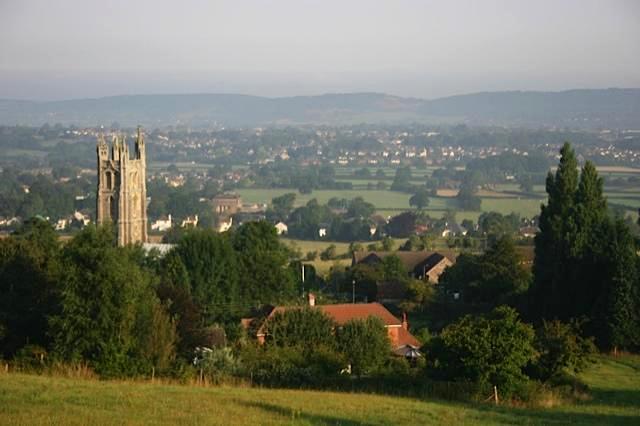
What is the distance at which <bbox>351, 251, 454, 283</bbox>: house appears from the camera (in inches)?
1762

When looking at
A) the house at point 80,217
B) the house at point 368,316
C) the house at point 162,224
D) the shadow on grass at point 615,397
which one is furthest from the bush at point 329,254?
the shadow on grass at point 615,397

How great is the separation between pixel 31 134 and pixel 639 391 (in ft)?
620

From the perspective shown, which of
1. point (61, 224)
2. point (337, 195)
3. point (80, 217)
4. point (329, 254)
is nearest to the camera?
point (329, 254)

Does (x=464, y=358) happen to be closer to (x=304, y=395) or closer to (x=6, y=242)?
(x=304, y=395)

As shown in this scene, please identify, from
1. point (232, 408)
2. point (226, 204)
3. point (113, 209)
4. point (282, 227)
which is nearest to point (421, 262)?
point (113, 209)

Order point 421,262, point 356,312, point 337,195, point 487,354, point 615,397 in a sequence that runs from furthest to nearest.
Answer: point 337,195 → point 421,262 → point 356,312 → point 615,397 → point 487,354

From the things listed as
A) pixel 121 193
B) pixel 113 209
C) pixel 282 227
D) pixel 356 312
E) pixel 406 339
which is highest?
pixel 121 193

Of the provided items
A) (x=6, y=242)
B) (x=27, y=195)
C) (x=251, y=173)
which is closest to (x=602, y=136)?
(x=251, y=173)

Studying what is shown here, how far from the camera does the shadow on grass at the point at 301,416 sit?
12477 mm

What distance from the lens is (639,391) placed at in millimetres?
19094

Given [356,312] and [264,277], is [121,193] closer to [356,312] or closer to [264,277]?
[264,277]

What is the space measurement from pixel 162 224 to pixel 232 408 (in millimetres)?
73407

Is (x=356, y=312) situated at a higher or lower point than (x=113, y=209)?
higher

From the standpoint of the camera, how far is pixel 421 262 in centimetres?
4659
